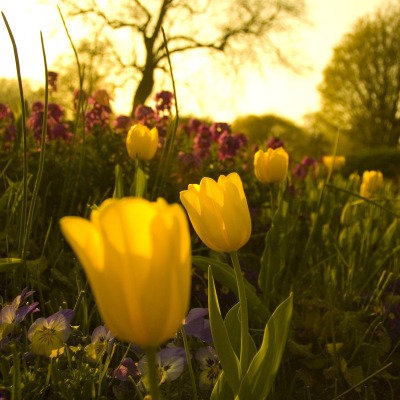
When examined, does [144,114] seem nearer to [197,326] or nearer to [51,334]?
[197,326]

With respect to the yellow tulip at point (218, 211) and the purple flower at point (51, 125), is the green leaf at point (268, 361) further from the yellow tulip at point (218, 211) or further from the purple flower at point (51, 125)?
the purple flower at point (51, 125)

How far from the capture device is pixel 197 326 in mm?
1219

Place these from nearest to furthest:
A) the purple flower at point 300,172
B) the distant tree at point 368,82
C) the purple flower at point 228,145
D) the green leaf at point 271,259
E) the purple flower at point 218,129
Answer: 1. the green leaf at point 271,259
2. the purple flower at point 228,145
3. the purple flower at point 218,129
4. the purple flower at point 300,172
5. the distant tree at point 368,82

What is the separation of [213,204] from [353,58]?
2609 cm

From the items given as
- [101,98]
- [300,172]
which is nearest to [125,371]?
[101,98]

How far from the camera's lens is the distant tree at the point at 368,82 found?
80.2 feet

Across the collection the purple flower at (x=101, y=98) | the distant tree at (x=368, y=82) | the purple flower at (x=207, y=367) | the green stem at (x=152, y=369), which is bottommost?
the purple flower at (x=207, y=367)

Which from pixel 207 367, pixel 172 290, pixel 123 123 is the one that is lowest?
pixel 207 367

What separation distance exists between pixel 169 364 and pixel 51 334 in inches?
10.0

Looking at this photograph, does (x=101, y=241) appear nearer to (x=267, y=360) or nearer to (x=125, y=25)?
(x=267, y=360)

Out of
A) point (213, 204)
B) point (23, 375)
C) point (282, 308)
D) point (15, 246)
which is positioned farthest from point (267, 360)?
point (15, 246)

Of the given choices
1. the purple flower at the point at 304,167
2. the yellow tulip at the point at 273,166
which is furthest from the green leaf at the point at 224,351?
the purple flower at the point at 304,167

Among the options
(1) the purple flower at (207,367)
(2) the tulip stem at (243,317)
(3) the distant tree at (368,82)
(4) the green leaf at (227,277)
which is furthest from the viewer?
(3) the distant tree at (368,82)

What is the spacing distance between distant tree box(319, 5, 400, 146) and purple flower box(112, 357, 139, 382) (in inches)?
974
